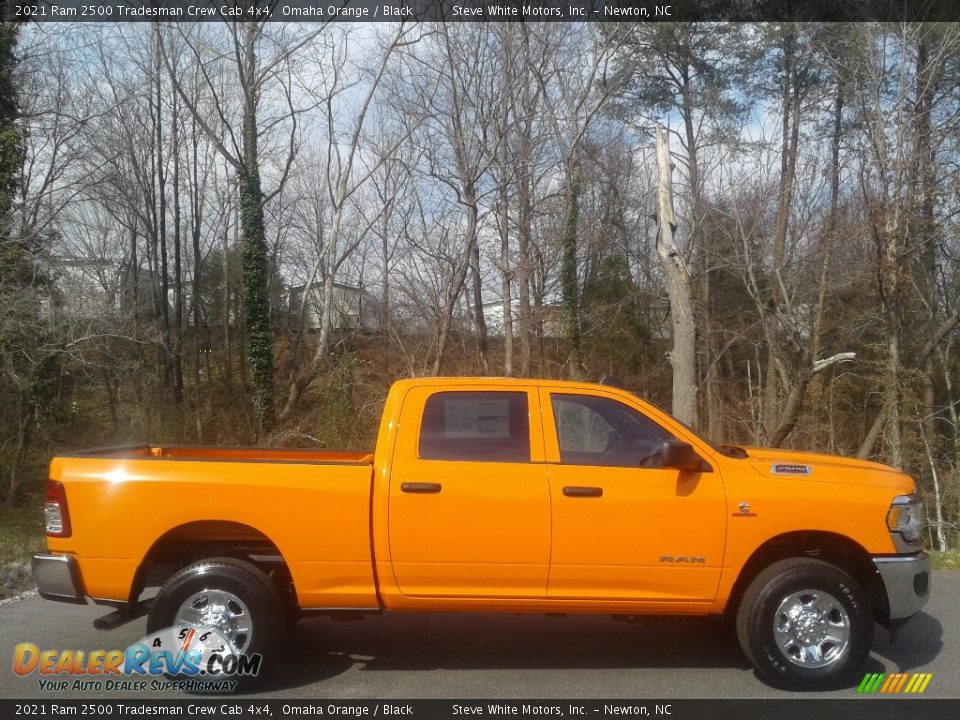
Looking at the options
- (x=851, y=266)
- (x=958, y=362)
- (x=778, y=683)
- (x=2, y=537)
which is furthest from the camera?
(x=958, y=362)

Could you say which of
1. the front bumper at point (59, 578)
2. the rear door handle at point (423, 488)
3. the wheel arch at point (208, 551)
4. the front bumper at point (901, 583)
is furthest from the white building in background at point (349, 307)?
the front bumper at point (901, 583)

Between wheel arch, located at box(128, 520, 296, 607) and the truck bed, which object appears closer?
wheel arch, located at box(128, 520, 296, 607)

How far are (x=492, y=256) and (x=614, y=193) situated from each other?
16.1 ft

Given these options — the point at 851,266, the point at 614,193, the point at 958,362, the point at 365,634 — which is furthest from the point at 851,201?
the point at 365,634

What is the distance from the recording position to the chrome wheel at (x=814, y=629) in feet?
16.5

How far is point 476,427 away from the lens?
539cm

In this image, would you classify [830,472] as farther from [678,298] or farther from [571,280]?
[571,280]

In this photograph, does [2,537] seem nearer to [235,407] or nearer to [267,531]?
[267,531]

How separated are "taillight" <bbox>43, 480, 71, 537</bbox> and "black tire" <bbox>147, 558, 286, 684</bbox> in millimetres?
728

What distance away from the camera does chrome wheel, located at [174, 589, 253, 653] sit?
16.6ft

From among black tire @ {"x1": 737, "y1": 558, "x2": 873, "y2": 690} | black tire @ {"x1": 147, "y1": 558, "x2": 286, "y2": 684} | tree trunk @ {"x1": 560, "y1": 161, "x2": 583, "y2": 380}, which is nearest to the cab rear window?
black tire @ {"x1": 147, "y1": 558, "x2": 286, "y2": 684}

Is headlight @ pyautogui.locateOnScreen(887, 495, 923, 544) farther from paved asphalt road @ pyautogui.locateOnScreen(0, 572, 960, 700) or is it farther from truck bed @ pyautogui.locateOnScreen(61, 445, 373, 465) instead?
truck bed @ pyautogui.locateOnScreen(61, 445, 373, 465)

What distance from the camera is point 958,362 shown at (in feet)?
61.6
